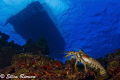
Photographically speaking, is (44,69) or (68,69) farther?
(44,69)

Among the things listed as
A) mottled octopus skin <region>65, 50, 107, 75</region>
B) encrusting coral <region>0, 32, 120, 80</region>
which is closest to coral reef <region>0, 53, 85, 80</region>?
encrusting coral <region>0, 32, 120, 80</region>

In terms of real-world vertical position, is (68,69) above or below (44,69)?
below

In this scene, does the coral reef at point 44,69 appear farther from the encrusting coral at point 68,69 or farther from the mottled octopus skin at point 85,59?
the mottled octopus skin at point 85,59

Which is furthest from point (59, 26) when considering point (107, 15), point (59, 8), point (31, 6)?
point (107, 15)

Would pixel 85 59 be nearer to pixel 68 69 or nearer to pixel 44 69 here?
pixel 68 69

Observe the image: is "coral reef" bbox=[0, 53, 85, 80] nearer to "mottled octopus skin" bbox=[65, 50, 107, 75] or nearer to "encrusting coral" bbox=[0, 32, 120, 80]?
"encrusting coral" bbox=[0, 32, 120, 80]

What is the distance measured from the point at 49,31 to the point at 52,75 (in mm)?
27309

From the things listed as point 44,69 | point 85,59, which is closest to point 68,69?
point 85,59

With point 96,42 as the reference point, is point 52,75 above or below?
below

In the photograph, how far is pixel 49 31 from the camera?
31688 mm

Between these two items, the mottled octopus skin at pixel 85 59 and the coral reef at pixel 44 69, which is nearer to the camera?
the coral reef at pixel 44 69

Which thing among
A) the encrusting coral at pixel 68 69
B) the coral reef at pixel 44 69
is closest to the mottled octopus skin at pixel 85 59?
the encrusting coral at pixel 68 69

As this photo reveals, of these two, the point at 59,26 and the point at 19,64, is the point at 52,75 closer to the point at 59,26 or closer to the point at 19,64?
the point at 19,64

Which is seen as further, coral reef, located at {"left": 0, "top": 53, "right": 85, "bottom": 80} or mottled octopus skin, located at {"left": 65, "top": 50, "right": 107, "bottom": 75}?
mottled octopus skin, located at {"left": 65, "top": 50, "right": 107, "bottom": 75}
